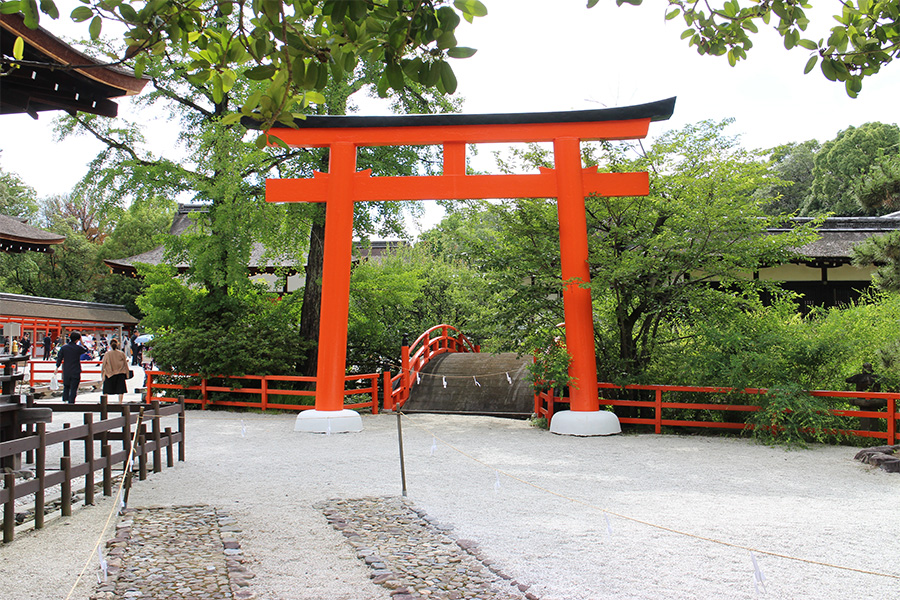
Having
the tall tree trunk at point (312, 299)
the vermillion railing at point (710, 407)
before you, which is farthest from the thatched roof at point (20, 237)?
the vermillion railing at point (710, 407)

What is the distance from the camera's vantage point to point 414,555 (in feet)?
14.3

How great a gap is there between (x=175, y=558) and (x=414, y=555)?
153 centimetres

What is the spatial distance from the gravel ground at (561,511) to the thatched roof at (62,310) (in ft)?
68.9

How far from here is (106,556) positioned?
4.24 meters

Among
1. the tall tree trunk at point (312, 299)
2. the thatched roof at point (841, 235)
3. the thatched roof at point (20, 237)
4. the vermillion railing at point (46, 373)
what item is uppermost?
the thatched roof at point (841, 235)

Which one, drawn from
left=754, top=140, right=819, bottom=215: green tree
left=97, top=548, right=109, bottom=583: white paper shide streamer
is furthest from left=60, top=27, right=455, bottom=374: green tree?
left=754, top=140, right=819, bottom=215: green tree

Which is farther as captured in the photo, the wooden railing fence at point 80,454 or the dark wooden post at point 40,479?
the dark wooden post at point 40,479

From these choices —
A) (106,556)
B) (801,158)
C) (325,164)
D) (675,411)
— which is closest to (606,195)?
(675,411)

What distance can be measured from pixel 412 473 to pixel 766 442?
17.1 feet

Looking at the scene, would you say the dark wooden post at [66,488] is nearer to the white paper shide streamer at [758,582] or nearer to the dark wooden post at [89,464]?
the dark wooden post at [89,464]

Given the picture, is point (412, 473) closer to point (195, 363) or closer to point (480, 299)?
point (480, 299)

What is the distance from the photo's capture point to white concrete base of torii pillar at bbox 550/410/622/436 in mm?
10148

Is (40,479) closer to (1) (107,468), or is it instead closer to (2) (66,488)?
(2) (66,488)

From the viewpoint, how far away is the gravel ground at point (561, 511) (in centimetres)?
390
